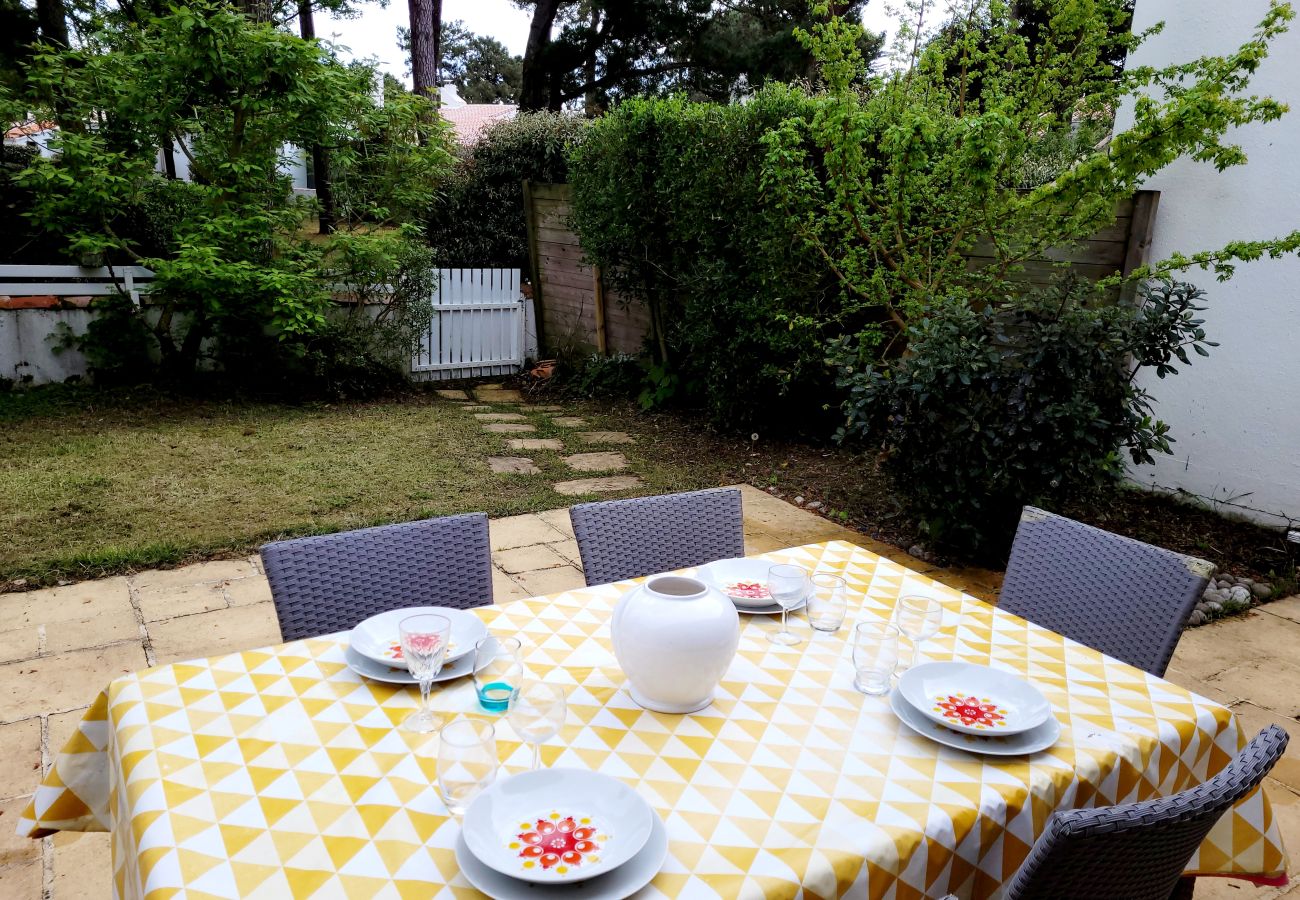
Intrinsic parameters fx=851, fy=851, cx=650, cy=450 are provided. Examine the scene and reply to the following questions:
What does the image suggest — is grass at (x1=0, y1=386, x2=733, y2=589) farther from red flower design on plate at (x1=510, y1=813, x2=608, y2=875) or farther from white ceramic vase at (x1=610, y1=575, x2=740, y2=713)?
red flower design on plate at (x1=510, y1=813, x2=608, y2=875)

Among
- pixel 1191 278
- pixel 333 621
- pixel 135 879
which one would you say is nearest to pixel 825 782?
pixel 135 879

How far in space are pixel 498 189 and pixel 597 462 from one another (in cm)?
409

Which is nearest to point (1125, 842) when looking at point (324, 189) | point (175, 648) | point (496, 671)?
point (496, 671)

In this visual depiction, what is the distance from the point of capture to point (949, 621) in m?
1.68

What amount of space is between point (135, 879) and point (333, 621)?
0.77 m

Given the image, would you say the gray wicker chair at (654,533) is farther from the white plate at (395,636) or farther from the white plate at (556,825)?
the white plate at (556,825)

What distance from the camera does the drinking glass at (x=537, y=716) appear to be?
117cm

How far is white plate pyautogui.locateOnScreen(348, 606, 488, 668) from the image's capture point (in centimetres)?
140

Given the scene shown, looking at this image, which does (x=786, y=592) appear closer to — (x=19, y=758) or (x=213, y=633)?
(x=19, y=758)

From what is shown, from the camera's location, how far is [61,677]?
2555 mm

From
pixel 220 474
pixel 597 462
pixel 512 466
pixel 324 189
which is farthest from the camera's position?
pixel 324 189

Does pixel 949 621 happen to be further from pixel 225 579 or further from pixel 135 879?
pixel 225 579

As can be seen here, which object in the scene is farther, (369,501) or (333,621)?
(369,501)

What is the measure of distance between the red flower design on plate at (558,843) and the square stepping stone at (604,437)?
183 inches
